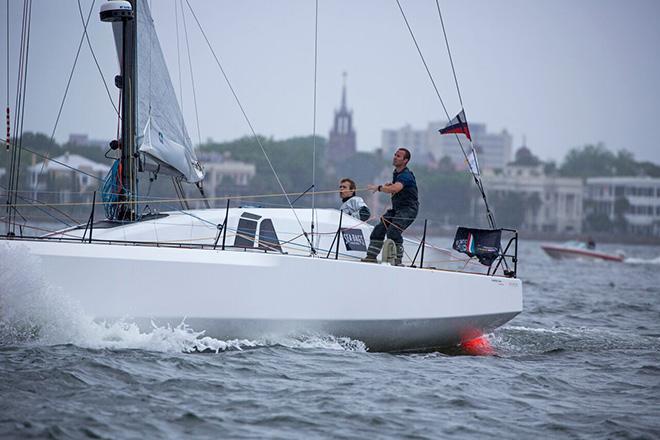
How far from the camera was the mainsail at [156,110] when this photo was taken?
35.7ft

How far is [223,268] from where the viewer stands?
9234mm

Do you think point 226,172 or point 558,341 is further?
point 226,172

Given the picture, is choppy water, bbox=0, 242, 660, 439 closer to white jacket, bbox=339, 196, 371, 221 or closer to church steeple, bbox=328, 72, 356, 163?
white jacket, bbox=339, 196, 371, 221

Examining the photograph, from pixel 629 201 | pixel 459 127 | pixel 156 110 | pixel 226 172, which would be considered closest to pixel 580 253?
pixel 459 127

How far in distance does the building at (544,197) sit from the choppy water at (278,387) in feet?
440

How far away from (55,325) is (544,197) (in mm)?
145442

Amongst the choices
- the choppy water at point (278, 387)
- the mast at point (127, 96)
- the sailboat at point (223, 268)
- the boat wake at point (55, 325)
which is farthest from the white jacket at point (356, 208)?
the boat wake at point (55, 325)

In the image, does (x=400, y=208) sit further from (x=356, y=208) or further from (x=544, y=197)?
(x=544, y=197)

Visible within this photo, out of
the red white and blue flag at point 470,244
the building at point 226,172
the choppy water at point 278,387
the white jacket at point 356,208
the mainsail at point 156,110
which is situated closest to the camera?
the choppy water at point 278,387

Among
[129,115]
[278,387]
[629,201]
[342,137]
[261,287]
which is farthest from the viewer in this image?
[342,137]

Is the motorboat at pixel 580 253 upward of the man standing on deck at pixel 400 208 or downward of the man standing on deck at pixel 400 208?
downward

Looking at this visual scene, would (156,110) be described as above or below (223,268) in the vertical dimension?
above

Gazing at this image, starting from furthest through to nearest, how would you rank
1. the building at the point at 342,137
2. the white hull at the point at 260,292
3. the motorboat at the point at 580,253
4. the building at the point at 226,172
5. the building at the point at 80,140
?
the building at the point at 342,137 → the building at the point at 226,172 → the motorboat at the point at 580,253 → the building at the point at 80,140 → the white hull at the point at 260,292

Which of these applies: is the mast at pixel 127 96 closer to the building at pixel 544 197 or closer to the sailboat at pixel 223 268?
the sailboat at pixel 223 268
